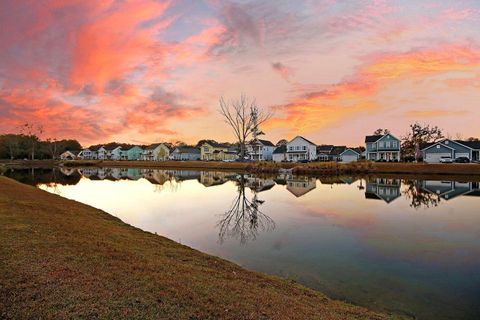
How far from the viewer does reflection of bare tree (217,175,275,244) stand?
14.5 metres

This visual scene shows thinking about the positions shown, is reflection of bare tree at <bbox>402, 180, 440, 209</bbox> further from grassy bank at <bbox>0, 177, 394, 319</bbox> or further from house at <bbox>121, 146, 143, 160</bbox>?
house at <bbox>121, 146, 143, 160</bbox>

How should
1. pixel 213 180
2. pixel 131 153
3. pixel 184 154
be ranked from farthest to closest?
1. pixel 131 153
2. pixel 184 154
3. pixel 213 180

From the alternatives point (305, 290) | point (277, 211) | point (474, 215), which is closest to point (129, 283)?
point (305, 290)

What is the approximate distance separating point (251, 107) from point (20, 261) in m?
56.9

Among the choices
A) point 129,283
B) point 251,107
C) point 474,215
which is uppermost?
point 251,107

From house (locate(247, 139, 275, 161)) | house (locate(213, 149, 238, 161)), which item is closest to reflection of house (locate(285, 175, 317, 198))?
house (locate(247, 139, 275, 161))

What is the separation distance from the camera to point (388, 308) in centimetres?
744

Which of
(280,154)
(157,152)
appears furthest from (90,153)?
(280,154)

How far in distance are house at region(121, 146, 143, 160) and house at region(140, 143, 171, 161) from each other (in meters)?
5.19

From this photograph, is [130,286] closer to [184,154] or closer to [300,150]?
[300,150]

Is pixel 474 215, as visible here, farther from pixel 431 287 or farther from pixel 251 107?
pixel 251 107

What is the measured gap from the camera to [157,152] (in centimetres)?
13238

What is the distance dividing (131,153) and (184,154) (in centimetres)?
3144

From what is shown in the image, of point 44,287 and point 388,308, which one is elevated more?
point 44,287
